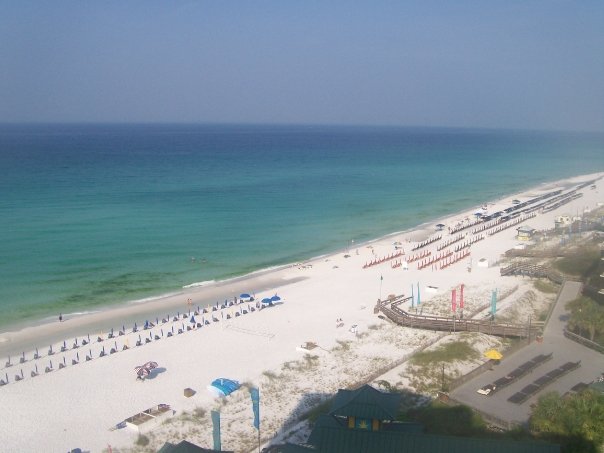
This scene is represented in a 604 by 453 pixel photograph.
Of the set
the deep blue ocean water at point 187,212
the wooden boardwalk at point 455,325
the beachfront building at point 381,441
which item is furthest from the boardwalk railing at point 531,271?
the beachfront building at point 381,441

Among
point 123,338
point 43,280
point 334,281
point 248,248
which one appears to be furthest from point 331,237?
point 123,338

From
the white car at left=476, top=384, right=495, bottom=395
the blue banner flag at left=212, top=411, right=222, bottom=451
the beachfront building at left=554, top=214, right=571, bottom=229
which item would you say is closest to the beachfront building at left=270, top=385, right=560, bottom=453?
the blue banner flag at left=212, top=411, right=222, bottom=451

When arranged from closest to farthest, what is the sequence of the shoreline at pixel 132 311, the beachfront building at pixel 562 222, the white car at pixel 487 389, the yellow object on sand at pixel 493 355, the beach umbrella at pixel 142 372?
the white car at pixel 487 389, the yellow object on sand at pixel 493 355, the beach umbrella at pixel 142 372, the shoreline at pixel 132 311, the beachfront building at pixel 562 222

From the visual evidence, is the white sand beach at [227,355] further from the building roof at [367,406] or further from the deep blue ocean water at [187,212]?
the deep blue ocean water at [187,212]

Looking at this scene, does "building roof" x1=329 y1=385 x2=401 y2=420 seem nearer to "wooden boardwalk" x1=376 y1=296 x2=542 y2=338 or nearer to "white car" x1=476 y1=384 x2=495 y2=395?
"white car" x1=476 y1=384 x2=495 y2=395

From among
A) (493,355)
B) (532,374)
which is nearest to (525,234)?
(493,355)

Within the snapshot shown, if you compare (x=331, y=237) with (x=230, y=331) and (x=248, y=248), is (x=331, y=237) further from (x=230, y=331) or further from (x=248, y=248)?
(x=230, y=331)

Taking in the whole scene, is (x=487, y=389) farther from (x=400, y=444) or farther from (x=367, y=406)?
(x=400, y=444)

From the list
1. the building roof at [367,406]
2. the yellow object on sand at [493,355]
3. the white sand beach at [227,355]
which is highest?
the building roof at [367,406]
